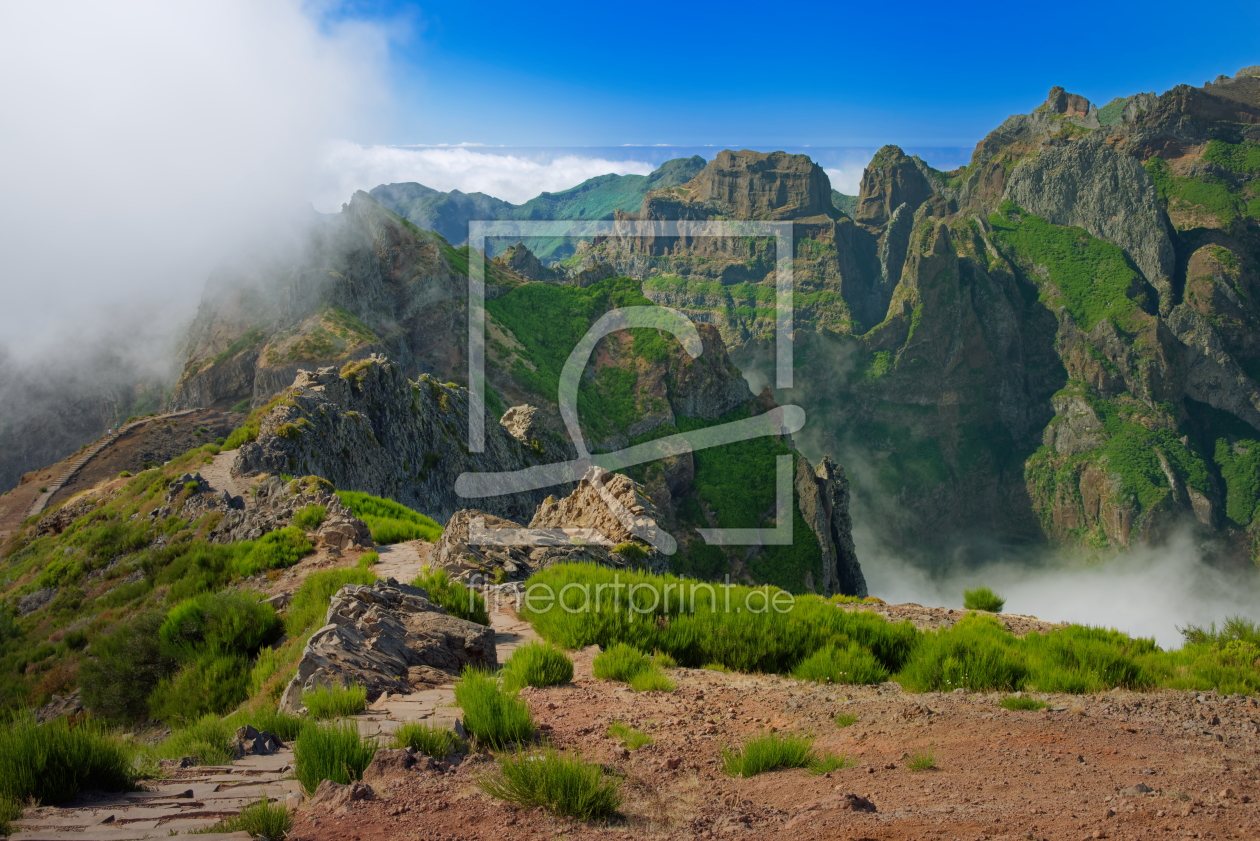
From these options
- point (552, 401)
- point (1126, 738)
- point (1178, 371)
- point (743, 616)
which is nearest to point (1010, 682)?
point (1126, 738)

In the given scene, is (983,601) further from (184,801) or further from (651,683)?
(184,801)

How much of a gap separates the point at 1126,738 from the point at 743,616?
165 inches

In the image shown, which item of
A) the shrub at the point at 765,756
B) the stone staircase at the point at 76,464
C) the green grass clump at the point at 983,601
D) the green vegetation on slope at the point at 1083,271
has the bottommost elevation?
the stone staircase at the point at 76,464

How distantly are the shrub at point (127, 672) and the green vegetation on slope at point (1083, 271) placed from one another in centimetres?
21304

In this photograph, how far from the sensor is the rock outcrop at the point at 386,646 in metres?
6.59

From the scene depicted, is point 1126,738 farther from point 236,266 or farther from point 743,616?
point 236,266

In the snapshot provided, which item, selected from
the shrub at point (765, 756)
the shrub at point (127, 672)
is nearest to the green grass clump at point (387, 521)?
the shrub at point (127, 672)

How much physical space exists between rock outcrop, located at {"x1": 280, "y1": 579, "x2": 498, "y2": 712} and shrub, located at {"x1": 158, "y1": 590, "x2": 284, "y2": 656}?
2181 millimetres

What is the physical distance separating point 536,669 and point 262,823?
3314 mm

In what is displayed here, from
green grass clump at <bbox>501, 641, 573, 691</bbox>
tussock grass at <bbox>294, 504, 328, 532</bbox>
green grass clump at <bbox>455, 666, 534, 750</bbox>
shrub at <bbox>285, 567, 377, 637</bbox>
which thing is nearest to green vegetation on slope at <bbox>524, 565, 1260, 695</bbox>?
green grass clump at <bbox>501, 641, 573, 691</bbox>

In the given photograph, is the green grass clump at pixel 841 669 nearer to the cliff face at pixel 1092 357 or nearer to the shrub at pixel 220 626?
the shrub at pixel 220 626

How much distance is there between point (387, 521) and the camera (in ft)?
55.2

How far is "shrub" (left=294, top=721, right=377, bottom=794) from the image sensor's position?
4.47m

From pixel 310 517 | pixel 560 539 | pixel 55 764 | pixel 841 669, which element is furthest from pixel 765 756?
pixel 310 517
